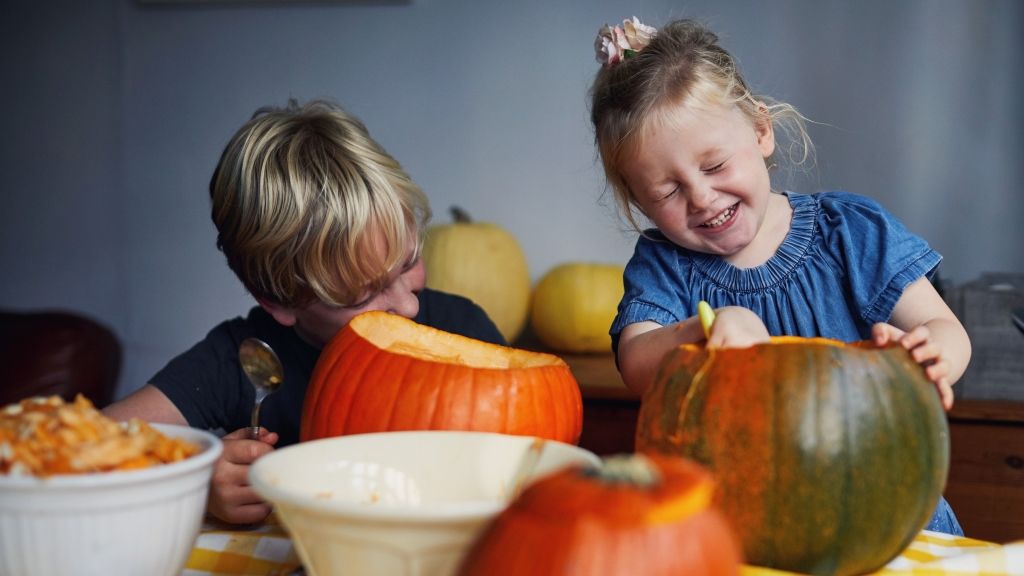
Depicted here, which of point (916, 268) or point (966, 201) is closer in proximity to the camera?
point (916, 268)

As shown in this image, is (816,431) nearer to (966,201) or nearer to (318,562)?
(318,562)

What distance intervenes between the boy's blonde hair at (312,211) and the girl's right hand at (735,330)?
567mm

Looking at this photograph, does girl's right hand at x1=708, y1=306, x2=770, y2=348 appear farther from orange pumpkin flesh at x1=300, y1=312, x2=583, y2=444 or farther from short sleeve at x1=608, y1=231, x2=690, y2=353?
short sleeve at x1=608, y1=231, x2=690, y2=353

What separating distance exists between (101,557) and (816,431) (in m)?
0.48

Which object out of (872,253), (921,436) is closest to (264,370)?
(921,436)

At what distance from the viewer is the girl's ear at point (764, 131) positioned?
1236 mm

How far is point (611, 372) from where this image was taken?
6.61 feet

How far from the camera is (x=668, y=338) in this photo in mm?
951

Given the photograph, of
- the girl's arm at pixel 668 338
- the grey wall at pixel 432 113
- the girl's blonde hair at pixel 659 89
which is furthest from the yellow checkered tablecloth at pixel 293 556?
the grey wall at pixel 432 113

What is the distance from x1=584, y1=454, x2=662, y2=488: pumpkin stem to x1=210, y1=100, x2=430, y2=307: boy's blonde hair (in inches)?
30.9

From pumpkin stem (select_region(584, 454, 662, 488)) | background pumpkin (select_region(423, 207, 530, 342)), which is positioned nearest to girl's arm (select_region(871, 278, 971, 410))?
pumpkin stem (select_region(584, 454, 662, 488))

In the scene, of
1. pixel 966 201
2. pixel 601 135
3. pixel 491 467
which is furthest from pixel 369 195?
pixel 966 201

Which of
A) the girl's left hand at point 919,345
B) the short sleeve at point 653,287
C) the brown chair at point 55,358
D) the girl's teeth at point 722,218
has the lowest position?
the brown chair at point 55,358

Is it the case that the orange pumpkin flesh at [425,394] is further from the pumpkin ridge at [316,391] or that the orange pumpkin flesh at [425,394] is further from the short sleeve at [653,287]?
the short sleeve at [653,287]
